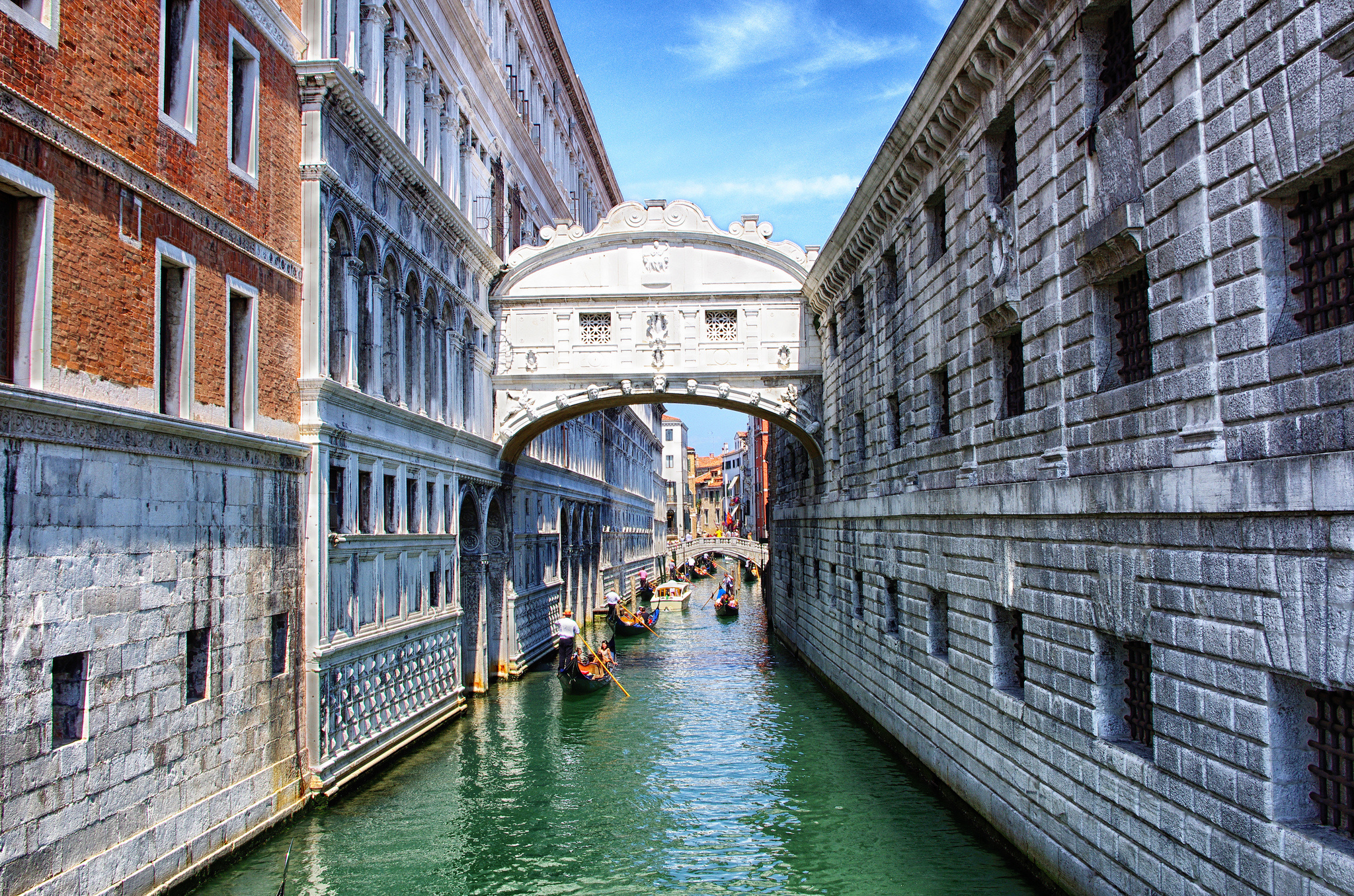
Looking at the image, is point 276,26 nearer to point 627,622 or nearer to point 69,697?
point 69,697

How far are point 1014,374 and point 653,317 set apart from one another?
1147 cm

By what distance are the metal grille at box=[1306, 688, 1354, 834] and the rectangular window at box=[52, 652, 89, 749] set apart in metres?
8.16

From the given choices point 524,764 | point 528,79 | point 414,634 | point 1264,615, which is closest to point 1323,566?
point 1264,615

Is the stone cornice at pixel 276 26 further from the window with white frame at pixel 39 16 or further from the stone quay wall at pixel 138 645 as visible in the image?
the stone quay wall at pixel 138 645

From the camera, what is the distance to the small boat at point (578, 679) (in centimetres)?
1986

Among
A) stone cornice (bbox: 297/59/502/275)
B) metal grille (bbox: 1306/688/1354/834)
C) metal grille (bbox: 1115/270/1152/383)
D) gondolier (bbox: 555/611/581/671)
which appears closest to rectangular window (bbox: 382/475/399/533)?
stone cornice (bbox: 297/59/502/275)

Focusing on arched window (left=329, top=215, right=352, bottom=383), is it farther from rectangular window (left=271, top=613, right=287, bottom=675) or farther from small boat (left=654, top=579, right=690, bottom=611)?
small boat (left=654, top=579, right=690, bottom=611)

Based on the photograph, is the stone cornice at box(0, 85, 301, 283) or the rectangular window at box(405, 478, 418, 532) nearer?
the stone cornice at box(0, 85, 301, 283)

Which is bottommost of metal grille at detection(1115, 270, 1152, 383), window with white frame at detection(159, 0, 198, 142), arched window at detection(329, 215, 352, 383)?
metal grille at detection(1115, 270, 1152, 383)

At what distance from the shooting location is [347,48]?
43.4 feet

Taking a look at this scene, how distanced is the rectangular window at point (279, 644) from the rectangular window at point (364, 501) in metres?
2.31

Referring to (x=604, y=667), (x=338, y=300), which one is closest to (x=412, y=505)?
(x=338, y=300)

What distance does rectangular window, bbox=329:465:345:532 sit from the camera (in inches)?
Result: 495

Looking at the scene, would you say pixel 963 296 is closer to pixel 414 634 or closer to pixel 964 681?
pixel 964 681
